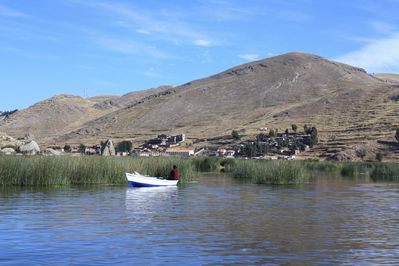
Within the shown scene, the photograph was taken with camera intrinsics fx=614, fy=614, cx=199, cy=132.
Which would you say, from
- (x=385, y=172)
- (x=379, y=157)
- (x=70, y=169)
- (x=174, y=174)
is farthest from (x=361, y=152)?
(x=70, y=169)

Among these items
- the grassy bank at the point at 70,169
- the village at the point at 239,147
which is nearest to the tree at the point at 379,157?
the village at the point at 239,147

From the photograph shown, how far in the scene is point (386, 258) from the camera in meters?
16.6

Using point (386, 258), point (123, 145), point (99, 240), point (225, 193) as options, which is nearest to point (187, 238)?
point (99, 240)

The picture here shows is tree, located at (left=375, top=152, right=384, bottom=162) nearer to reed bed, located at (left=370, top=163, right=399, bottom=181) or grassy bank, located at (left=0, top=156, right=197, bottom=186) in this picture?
reed bed, located at (left=370, top=163, right=399, bottom=181)

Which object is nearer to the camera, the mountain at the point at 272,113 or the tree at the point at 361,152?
the tree at the point at 361,152

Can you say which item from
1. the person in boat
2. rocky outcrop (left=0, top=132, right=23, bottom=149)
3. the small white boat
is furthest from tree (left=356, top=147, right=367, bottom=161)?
the small white boat

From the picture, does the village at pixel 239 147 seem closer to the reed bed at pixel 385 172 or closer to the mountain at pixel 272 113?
the mountain at pixel 272 113

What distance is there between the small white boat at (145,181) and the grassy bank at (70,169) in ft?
5.26

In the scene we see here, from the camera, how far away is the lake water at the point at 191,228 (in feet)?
53.5

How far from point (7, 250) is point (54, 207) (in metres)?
9.96

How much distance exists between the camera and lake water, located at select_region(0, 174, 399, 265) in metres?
16.3

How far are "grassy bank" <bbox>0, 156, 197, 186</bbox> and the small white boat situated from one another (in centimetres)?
160

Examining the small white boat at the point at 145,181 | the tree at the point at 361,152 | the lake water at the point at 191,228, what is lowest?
the lake water at the point at 191,228

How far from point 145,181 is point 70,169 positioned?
4778 millimetres
